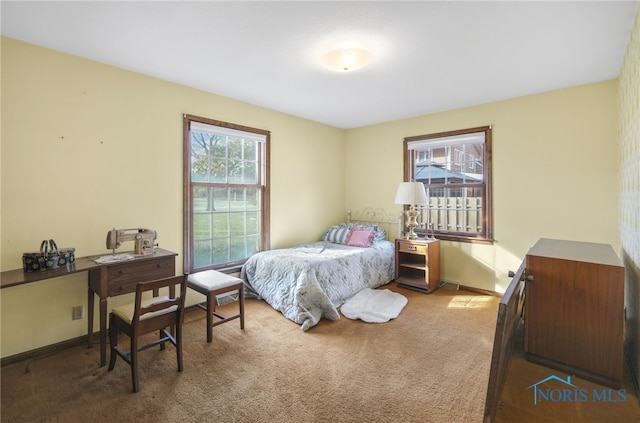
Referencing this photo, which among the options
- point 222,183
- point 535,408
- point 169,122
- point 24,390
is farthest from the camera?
point 222,183

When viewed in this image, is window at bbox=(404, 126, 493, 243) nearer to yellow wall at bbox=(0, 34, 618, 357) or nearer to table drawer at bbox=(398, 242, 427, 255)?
yellow wall at bbox=(0, 34, 618, 357)

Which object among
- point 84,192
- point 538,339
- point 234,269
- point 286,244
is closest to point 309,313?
point 234,269

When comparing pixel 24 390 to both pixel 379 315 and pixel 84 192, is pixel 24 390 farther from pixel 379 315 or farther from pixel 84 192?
pixel 379 315

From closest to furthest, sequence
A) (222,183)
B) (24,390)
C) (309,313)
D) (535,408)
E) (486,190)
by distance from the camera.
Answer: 1. (535,408)
2. (24,390)
3. (309,313)
4. (222,183)
5. (486,190)

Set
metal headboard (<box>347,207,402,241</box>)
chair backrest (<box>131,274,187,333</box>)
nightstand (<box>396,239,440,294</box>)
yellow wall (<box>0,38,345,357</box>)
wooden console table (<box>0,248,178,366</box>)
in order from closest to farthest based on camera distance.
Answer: chair backrest (<box>131,274,187,333</box>)
wooden console table (<box>0,248,178,366</box>)
yellow wall (<box>0,38,345,357</box>)
nightstand (<box>396,239,440,294</box>)
metal headboard (<box>347,207,402,241</box>)

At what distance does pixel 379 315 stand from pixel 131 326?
2247 millimetres

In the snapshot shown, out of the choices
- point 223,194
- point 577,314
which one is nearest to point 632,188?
point 577,314

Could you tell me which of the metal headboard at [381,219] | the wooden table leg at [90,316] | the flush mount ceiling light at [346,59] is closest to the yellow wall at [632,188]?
the flush mount ceiling light at [346,59]

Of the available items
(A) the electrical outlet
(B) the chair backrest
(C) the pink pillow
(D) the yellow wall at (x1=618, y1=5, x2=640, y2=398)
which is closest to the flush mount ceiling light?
(D) the yellow wall at (x1=618, y1=5, x2=640, y2=398)

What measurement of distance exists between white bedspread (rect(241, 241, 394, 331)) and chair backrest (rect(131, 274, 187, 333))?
118 cm

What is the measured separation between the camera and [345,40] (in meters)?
2.34

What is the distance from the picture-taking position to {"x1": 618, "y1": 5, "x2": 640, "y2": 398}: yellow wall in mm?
1968

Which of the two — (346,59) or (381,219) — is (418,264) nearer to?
(381,219)

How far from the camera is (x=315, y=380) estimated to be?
2.11 m
